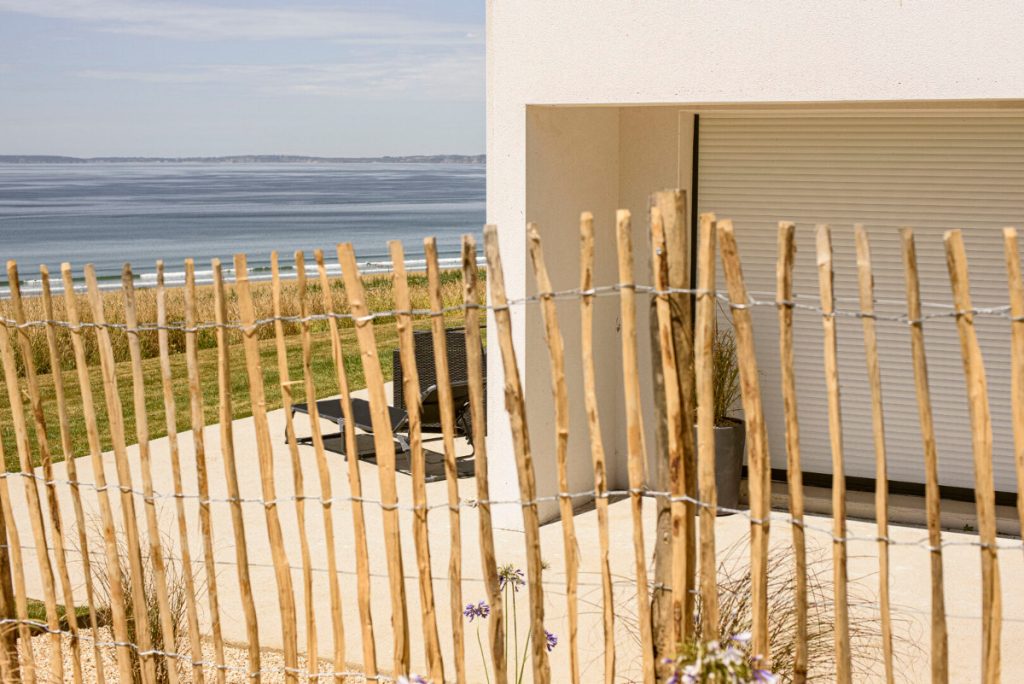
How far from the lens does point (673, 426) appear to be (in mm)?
3195

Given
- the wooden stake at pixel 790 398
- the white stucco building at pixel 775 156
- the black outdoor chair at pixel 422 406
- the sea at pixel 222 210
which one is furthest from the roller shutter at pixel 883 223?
Result: the sea at pixel 222 210

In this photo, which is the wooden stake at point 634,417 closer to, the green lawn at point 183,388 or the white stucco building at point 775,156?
the white stucco building at point 775,156

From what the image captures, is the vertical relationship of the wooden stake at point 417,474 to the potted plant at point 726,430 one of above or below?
above

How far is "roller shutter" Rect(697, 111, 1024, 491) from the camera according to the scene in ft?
23.4

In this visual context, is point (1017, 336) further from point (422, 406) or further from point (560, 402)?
point (422, 406)

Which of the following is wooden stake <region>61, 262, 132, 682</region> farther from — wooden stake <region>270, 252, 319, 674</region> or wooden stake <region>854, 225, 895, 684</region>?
wooden stake <region>854, 225, 895, 684</region>

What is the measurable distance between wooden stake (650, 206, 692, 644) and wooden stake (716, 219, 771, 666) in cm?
18

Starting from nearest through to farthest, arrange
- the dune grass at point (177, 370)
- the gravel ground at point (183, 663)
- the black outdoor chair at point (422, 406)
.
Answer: the gravel ground at point (183, 663) → the black outdoor chair at point (422, 406) → the dune grass at point (177, 370)

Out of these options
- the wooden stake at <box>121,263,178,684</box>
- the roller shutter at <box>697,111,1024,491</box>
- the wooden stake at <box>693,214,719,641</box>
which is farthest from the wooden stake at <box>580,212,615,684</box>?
the roller shutter at <box>697,111,1024,491</box>

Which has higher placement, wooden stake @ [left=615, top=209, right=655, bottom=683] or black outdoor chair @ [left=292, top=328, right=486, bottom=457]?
wooden stake @ [left=615, top=209, right=655, bottom=683]

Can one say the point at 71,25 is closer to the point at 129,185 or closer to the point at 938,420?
the point at 129,185

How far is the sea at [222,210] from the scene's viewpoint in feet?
223

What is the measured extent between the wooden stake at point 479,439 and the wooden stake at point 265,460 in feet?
2.08

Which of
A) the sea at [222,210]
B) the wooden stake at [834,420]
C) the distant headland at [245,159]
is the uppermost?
the distant headland at [245,159]
